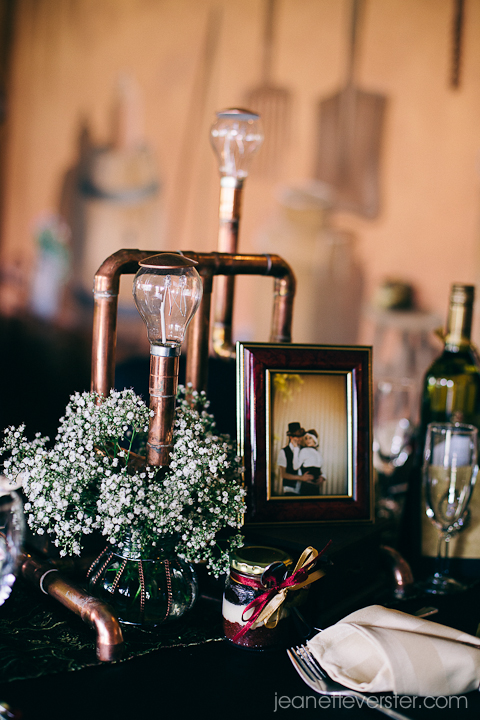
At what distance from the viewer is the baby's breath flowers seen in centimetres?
72

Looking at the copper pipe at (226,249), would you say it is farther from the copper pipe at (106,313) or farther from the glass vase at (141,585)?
the glass vase at (141,585)

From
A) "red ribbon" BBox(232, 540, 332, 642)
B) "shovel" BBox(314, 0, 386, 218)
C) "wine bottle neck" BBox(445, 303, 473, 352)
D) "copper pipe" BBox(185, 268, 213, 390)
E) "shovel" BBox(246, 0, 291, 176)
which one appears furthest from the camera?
"shovel" BBox(246, 0, 291, 176)

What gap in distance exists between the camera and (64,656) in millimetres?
679

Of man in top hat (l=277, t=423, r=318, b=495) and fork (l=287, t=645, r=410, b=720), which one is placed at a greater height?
man in top hat (l=277, t=423, r=318, b=495)

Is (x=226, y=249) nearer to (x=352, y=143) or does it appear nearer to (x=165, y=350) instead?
Answer: (x=165, y=350)

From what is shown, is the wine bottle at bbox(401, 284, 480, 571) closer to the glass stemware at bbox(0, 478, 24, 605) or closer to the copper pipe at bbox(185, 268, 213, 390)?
the copper pipe at bbox(185, 268, 213, 390)

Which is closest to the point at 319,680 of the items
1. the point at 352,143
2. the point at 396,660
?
the point at 396,660

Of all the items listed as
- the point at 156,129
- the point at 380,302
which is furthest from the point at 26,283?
the point at 380,302

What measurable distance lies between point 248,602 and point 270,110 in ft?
6.39

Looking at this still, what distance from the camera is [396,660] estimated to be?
661 millimetres

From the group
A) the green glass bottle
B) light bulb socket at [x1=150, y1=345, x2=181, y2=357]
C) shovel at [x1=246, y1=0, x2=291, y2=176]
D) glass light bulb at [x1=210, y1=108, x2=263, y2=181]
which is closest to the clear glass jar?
light bulb socket at [x1=150, y1=345, x2=181, y2=357]

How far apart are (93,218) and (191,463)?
2.38 metres

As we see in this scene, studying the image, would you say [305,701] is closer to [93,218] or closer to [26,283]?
[93,218]

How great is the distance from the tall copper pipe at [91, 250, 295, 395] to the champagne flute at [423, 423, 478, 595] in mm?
280
